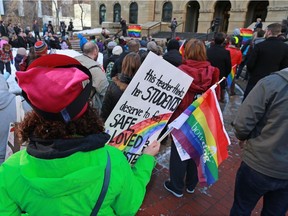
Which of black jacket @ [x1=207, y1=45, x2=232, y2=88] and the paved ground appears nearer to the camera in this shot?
the paved ground

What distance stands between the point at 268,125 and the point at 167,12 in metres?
28.6

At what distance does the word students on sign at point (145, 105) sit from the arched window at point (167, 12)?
2773cm

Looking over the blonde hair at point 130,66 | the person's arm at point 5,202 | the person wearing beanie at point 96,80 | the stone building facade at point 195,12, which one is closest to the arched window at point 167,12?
the stone building facade at point 195,12

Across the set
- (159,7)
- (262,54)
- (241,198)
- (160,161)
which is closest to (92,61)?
(160,161)

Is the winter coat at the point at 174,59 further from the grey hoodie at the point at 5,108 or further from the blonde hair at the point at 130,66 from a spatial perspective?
the grey hoodie at the point at 5,108

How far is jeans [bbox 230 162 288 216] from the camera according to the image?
2004 mm

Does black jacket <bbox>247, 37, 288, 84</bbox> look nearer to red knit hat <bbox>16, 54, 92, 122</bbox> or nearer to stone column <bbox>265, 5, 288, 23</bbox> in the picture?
red knit hat <bbox>16, 54, 92, 122</bbox>

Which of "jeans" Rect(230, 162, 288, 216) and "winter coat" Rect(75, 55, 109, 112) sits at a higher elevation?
"winter coat" Rect(75, 55, 109, 112)

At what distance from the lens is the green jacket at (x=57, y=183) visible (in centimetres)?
102

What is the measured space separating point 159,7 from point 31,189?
30.0m

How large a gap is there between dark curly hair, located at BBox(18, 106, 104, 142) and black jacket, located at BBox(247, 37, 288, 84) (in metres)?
4.50

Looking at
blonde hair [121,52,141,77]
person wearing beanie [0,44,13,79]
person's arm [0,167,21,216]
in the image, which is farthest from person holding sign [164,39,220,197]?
person wearing beanie [0,44,13,79]

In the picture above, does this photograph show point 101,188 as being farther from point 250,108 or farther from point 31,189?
point 250,108

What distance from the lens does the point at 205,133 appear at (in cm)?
245
